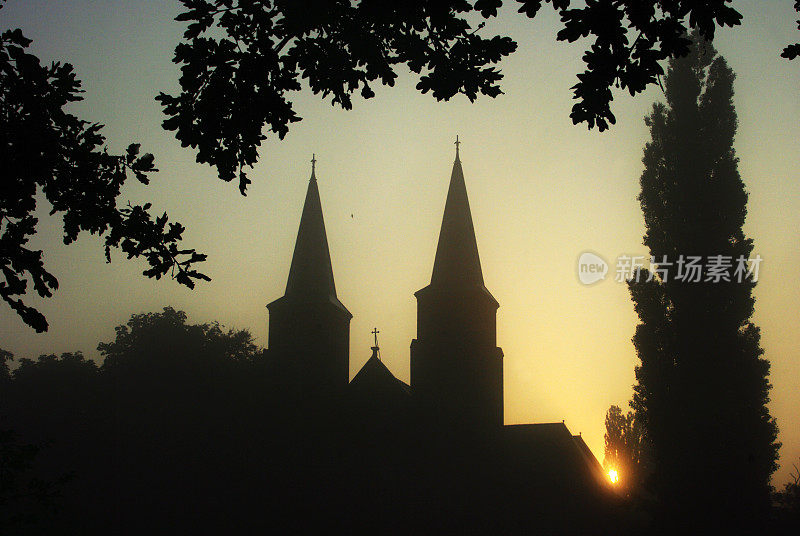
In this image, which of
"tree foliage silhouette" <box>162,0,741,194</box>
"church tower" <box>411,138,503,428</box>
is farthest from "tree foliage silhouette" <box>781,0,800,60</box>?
"church tower" <box>411,138,503,428</box>

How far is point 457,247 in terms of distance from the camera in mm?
30094

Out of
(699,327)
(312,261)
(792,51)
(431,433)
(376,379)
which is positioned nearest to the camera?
(792,51)

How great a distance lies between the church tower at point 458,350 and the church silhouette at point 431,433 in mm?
41

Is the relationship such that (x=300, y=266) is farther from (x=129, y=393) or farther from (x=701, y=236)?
(x=701, y=236)

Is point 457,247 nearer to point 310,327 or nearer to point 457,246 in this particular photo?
point 457,246

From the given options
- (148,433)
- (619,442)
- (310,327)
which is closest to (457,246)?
(310,327)

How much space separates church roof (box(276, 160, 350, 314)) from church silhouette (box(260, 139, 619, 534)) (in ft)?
0.44

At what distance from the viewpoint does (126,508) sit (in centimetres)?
2872

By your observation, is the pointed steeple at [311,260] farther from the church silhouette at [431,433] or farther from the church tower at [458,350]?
the church tower at [458,350]

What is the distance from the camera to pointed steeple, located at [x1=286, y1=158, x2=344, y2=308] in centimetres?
3203

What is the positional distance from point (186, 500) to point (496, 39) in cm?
2727

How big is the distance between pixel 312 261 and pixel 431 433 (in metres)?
9.23

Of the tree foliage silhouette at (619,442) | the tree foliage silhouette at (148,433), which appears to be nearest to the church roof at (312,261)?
the tree foliage silhouette at (148,433)

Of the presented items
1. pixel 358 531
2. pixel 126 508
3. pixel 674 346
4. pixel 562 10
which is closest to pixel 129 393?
pixel 126 508
